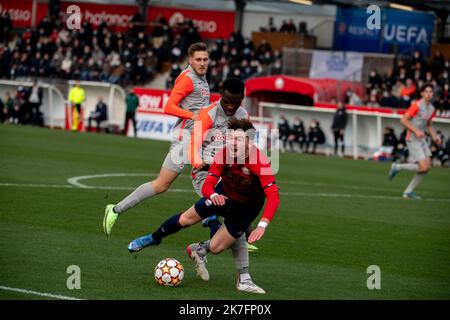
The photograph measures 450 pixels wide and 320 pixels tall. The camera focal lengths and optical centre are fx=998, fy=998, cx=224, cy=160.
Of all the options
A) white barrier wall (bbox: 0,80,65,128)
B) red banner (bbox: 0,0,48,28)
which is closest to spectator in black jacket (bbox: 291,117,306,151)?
white barrier wall (bbox: 0,80,65,128)

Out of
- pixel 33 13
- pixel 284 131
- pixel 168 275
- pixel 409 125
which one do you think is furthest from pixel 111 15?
pixel 168 275

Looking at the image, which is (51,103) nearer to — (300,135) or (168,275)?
(300,135)

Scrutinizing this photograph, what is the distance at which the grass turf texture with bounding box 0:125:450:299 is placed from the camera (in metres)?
9.69

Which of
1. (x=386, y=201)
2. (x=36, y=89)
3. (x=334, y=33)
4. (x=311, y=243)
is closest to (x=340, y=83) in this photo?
(x=334, y=33)

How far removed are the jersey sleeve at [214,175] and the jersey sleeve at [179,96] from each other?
234 cm

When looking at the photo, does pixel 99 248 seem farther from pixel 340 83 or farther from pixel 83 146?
pixel 340 83

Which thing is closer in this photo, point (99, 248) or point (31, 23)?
point (99, 248)

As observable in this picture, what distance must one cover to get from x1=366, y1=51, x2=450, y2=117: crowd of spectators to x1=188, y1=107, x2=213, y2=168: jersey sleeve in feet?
80.4

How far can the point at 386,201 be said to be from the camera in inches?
779

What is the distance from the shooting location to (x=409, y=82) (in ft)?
119

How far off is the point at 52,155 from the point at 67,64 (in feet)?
71.2

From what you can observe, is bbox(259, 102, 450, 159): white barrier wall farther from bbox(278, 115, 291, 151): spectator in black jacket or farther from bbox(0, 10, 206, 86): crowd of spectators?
bbox(0, 10, 206, 86): crowd of spectators

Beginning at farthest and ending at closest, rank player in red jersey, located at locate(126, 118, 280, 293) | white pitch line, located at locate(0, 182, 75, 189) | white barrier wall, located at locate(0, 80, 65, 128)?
white barrier wall, located at locate(0, 80, 65, 128), white pitch line, located at locate(0, 182, 75, 189), player in red jersey, located at locate(126, 118, 280, 293)

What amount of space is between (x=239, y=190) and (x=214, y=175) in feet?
0.92
